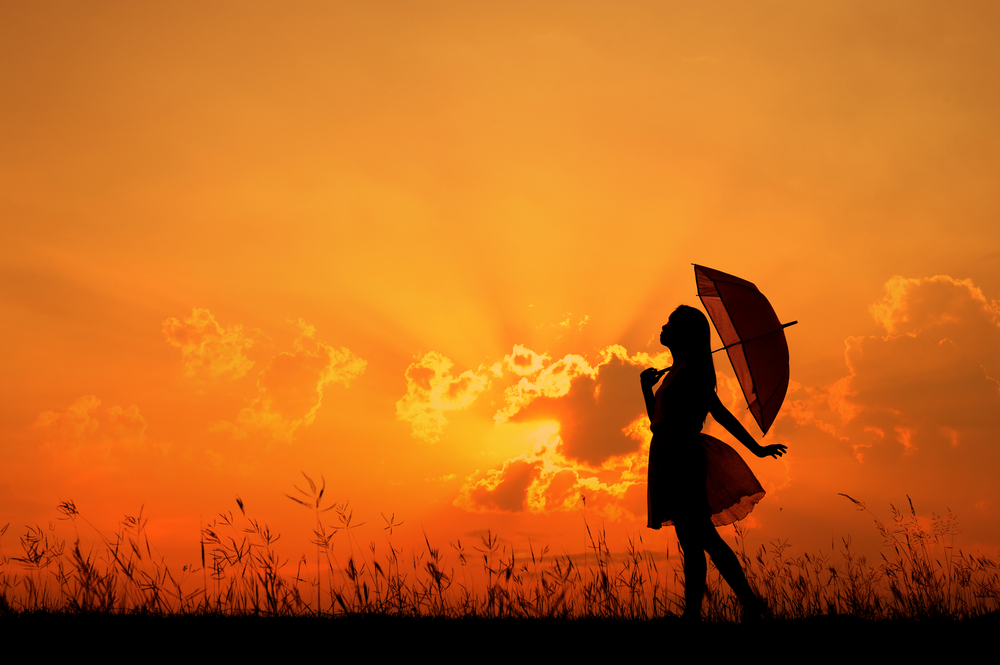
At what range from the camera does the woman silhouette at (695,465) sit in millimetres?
5031

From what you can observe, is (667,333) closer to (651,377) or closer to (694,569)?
(651,377)

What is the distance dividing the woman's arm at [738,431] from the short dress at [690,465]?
0.23 ft

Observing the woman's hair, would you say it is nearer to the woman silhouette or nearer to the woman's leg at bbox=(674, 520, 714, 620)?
the woman silhouette

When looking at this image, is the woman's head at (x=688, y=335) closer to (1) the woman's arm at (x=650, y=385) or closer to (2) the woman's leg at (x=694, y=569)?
(1) the woman's arm at (x=650, y=385)

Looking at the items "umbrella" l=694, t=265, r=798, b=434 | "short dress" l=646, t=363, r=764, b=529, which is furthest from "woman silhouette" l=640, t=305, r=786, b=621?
"umbrella" l=694, t=265, r=798, b=434

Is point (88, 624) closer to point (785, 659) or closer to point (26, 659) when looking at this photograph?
→ point (26, 659)

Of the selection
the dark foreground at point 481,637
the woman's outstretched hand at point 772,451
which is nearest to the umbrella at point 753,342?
the woman's outstretched hand at point 772,451

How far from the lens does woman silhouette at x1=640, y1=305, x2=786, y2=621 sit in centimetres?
503

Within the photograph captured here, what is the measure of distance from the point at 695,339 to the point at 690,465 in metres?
0.91

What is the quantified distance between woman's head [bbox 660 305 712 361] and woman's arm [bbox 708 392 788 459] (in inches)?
13.5

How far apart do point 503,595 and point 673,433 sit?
231 centimetres

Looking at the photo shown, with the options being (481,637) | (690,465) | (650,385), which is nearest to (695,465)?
(690,465)

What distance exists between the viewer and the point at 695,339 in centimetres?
529

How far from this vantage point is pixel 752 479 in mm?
5312
